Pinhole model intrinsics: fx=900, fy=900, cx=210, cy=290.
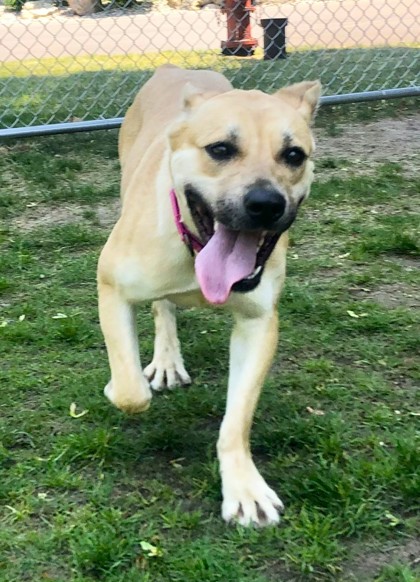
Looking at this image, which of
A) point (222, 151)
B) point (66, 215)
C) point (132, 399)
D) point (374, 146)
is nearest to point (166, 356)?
point (132, 399)

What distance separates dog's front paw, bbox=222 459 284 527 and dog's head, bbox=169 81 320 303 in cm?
54

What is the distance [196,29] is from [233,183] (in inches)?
351

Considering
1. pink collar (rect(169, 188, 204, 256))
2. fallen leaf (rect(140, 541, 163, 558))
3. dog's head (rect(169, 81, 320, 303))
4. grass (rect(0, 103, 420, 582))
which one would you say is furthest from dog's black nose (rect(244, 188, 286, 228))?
fallen leaf (rect(140, 541, 163, 558))

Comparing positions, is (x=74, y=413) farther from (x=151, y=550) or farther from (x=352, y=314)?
(x=352, y=314)

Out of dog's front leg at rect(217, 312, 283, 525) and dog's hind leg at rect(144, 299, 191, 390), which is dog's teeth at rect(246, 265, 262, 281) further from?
dog's hind leg at rect(144, 299, 191, 390)

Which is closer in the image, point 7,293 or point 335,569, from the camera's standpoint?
point 335,569

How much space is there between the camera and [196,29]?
36.5 feet

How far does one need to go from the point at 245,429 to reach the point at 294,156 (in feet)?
2.89

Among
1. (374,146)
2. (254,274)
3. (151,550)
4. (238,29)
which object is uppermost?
(254,274)

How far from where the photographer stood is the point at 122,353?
3.13 m

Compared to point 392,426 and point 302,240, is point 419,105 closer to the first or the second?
point 302,240

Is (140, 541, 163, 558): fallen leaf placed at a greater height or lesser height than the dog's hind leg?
greater

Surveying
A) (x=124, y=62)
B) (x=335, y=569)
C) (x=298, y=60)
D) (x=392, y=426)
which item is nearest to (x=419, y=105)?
(x=298, y=60)

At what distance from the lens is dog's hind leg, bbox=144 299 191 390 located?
3.64m
